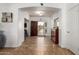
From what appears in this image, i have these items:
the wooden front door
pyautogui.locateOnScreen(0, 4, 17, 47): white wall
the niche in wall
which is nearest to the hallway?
pyautogui.locateOnScreen(0, 4, 17, 47): white wall

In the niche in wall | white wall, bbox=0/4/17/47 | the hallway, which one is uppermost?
the niche in wall

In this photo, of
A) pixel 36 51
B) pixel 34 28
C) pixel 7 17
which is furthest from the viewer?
pixel 34 28

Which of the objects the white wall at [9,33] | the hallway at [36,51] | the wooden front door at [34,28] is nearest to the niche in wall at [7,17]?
the white wall at [9,33]

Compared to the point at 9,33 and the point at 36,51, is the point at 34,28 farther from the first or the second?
the point at 36,51

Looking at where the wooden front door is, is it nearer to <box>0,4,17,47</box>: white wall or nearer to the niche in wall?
<box>0,4,17,47</box>: white wall

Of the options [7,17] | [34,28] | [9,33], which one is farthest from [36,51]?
[34,28]

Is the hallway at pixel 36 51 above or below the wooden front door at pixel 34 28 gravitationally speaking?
below

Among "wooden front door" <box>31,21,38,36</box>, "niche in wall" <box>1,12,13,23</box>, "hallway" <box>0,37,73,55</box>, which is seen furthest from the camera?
"wooden front door" <box>31,21,38,36</box>

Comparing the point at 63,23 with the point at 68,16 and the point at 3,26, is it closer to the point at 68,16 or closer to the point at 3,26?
A: the point at 68,16

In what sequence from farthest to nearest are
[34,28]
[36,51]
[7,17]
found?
[34,28]
[7,17]
[36,51]

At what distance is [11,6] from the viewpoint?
21.0 feet

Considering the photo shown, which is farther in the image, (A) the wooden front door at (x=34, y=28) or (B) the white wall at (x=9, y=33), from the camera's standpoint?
(A) the wooden front door at (x=34, y=28)

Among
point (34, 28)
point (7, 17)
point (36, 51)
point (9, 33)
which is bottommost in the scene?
point (36, 51)

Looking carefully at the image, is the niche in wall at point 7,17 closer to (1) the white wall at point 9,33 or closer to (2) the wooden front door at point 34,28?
(1) the white wall at point 9,33
